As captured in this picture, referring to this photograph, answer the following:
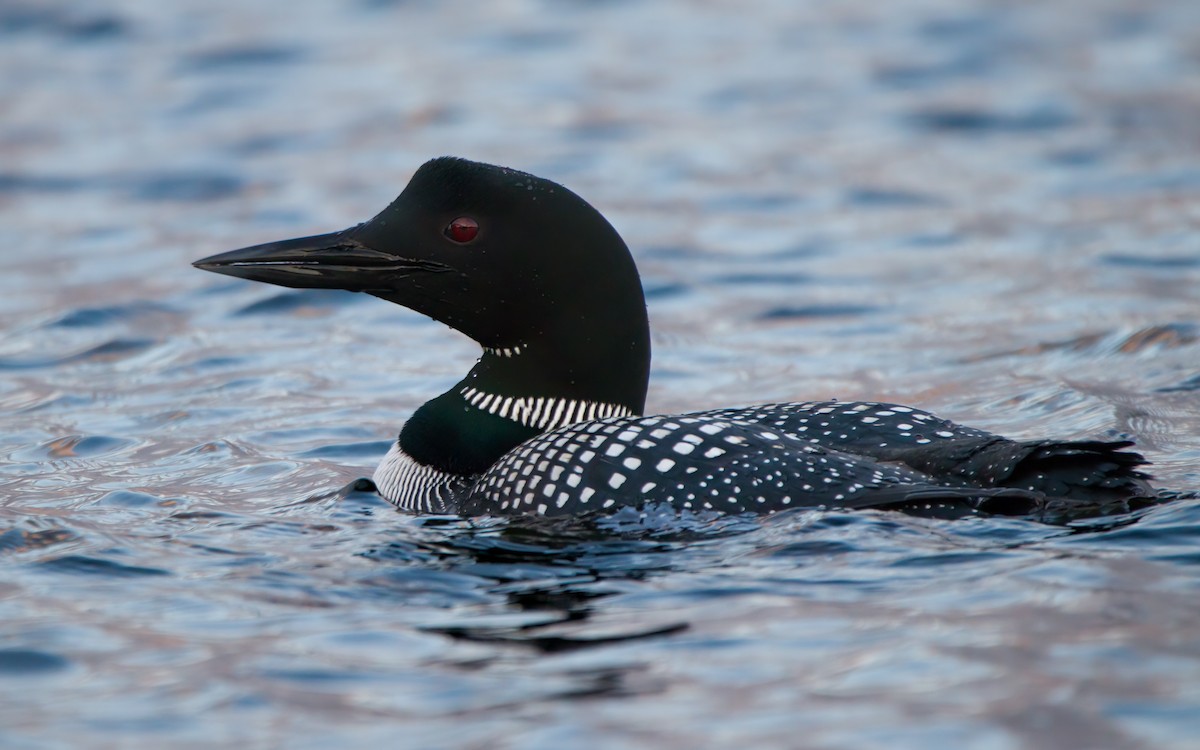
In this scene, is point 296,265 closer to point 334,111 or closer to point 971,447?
point 971,447

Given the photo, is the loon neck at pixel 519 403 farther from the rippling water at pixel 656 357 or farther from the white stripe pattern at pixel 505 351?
the rippling water at pixel 656 357

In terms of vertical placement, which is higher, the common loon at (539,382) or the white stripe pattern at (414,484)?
the common loon at (539,382)

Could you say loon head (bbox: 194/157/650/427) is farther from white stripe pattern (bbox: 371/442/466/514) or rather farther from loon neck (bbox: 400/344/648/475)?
white stripe pattern (bbox: 371/442/466/514)

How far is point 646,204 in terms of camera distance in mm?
8953

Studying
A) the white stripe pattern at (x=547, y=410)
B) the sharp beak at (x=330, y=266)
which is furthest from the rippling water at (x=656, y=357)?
the sharp beak at (x=330, y=266)

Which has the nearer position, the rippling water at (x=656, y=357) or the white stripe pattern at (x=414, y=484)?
the rippling water at (x=656, y=357)

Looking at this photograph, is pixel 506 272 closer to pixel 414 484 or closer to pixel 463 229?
pixel 463 229

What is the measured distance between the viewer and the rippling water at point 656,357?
131 inches

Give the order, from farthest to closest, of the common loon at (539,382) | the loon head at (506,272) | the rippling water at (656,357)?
the loon head at (506,272) < the common loon at (539,382) < the rippling water at (656,357)

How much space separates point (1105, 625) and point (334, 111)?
799 centimetres

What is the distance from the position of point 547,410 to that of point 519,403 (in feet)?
0.25

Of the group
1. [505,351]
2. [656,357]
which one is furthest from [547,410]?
[656,357]

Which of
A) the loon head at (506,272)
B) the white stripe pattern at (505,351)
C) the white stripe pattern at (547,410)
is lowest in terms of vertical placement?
the white stripe pattern at (547,410)

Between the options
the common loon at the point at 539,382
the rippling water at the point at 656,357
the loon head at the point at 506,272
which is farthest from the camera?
the loon head at the point at 506,272
